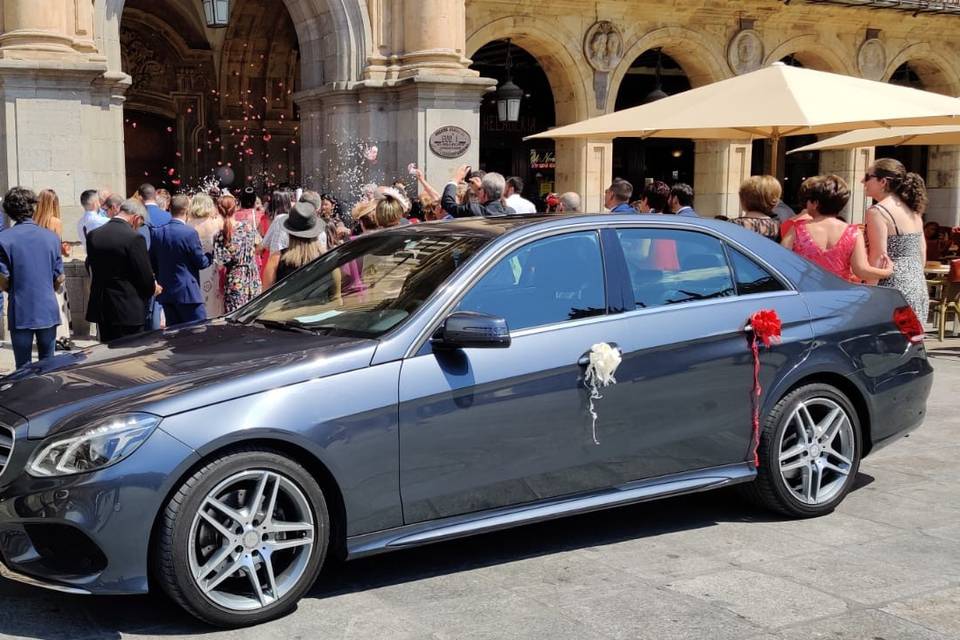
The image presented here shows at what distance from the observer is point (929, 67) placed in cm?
2578

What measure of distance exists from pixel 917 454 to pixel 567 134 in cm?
587

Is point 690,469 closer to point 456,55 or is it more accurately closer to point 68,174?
point 68,174

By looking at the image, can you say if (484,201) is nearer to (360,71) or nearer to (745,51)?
(360,71)

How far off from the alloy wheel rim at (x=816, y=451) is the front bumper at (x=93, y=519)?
3104mm

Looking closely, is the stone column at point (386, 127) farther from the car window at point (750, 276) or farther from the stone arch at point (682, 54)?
the car window at point (750, 276)

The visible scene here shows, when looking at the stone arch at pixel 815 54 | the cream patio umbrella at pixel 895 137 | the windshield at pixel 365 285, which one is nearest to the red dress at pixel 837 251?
the windshield at pixel 365 285

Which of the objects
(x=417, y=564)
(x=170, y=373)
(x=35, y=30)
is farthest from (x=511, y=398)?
(x=35, y=30)

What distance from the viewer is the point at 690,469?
5.43 meters

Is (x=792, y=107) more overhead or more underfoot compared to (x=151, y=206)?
more overhead

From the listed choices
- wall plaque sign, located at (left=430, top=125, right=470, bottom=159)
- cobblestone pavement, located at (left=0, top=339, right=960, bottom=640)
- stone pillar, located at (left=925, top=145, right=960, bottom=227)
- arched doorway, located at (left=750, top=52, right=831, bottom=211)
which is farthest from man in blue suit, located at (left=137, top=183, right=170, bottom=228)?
stone pillar, located at (left=925, top=145, right=960, bottom=227)

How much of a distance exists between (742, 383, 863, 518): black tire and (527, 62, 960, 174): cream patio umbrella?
3.98 metres

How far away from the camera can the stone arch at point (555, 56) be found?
20.1 metres

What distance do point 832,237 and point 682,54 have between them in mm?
15813

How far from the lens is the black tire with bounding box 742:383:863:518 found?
5.64 metres
